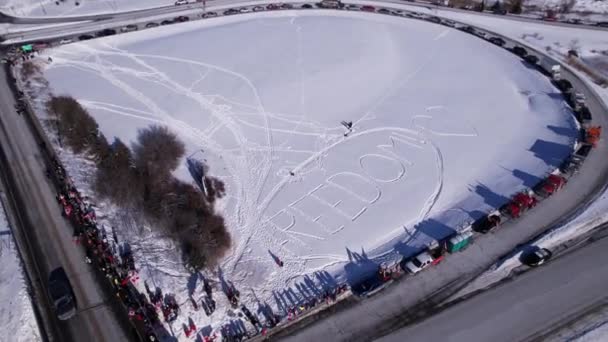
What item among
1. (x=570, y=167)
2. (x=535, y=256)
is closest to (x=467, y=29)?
(x=570, y=167)

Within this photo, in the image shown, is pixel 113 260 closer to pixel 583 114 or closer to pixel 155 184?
pixel 155 184

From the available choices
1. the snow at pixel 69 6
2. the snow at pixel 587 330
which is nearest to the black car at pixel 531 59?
the snow at pixel 587 330

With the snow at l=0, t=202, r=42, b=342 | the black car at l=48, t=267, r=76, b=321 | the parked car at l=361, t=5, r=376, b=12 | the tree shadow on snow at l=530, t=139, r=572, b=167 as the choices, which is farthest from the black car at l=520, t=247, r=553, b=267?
the parked car at l=361, t=5, r=376, b=12

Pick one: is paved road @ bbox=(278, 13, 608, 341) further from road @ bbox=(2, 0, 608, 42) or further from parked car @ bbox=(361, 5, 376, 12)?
parked car @ bbox=(361, 5, 376, 12)

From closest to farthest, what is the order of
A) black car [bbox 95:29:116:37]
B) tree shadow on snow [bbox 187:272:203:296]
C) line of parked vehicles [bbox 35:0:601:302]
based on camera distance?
1. tree shadow on snow [bbox 187:272:203:296]
2. line of parked vehicles [bbox 35:0:601:302]
3. black car [bbox 95:29:116:37]

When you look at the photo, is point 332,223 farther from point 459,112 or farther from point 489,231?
point 459,112

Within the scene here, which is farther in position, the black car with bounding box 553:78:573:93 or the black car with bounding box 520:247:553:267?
the black car with bounding box 553:78:573:93

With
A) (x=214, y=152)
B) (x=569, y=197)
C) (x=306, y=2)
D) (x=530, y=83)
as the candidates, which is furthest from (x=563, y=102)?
(x=306, y=2)
